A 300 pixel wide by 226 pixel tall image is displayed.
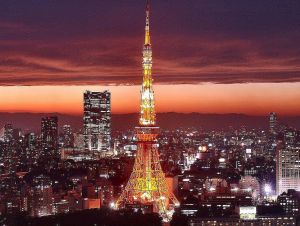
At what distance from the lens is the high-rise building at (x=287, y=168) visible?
23078 mm

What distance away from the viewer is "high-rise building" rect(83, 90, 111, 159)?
116 feet

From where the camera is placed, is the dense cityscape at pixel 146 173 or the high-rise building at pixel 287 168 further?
the high-rise building at pixel 287 168

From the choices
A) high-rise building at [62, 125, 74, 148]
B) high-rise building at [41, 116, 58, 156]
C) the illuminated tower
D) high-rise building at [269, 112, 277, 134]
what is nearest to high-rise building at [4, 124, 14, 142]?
high-rise building at [41, 116, 58, 156]

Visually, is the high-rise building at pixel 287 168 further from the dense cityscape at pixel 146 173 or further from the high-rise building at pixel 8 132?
the high-rise building at pixel 8 132

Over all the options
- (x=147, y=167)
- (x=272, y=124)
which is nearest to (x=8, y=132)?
(x=272, y=124)

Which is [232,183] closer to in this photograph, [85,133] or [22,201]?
[22,201]

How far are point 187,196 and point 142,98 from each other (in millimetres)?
4309

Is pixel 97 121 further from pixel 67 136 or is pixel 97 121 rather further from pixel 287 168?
pixel 287 168

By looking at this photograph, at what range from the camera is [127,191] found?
1630 cm

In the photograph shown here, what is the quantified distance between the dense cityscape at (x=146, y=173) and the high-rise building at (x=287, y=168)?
31 millimetres

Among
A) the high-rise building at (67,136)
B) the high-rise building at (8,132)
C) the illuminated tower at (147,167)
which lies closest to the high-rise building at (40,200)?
the illuminated tower at (147,167)

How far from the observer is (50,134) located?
109ft

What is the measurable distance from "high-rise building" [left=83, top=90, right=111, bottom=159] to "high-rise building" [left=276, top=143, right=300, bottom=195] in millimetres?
12018

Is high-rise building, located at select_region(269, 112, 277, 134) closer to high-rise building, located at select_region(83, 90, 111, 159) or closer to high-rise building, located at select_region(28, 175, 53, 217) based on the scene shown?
high-rise building, located at select_region(83, 90, 111, 159)
